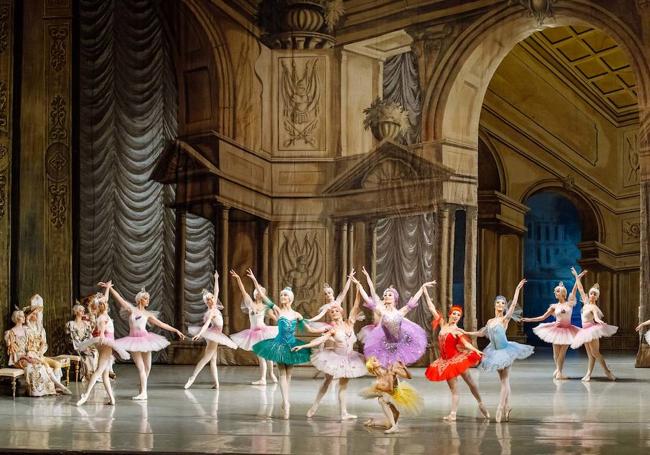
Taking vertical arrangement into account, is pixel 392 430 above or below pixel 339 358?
below

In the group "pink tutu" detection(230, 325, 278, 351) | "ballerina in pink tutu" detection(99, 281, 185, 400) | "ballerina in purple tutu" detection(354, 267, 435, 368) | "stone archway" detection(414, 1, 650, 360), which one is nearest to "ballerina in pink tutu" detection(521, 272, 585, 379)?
"stone archway" detection(414, 1, 650, 360)

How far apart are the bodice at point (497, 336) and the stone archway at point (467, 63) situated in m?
7.36

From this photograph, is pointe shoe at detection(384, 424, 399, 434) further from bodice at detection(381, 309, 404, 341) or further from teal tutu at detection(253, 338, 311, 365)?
teal tutu at detection(253, 338, 311, 365)

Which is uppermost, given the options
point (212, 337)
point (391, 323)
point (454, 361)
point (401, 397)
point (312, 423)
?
point (391, 323)

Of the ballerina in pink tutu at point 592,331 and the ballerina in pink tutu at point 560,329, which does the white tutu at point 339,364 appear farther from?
the ballerina in pink tutu at point 560,329

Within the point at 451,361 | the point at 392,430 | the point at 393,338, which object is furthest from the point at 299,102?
the point at 392,430

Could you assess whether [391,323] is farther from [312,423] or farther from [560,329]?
[560,329]

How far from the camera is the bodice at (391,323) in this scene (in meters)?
9.13

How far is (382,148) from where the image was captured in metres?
16.3

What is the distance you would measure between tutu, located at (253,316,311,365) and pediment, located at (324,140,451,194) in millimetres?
7119

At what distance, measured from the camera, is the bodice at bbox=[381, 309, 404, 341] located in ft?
30.0

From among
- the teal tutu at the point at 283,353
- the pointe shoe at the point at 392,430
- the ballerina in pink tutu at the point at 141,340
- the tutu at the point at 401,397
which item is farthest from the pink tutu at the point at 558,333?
the pointe shoe at the point at 392,430

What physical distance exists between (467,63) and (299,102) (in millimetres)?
2798

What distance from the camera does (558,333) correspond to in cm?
1325
